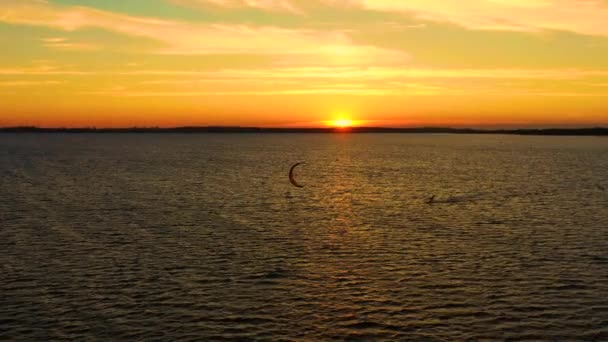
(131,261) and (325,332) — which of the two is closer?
(325,332)

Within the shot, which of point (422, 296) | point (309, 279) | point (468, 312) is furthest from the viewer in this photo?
point (309, 279)

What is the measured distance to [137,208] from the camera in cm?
7556

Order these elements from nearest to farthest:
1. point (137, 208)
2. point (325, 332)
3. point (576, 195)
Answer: point (325, 332)
point (137, 208)
point (576, 195)

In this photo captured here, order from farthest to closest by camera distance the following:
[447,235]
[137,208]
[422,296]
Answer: [137,208] → [447,235] → [422,296]

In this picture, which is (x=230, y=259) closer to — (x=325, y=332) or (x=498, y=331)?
(x=325, y=332)

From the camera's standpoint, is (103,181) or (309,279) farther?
(103,181)

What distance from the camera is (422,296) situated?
36.8 m

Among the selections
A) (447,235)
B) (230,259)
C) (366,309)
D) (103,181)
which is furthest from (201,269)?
(103,181)

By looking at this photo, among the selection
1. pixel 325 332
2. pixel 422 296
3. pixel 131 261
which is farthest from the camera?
pixel 131 261

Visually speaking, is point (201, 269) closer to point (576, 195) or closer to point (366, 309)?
point (366, 309)

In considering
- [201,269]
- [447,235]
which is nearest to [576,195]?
[447,235]

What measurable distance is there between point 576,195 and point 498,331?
66547 mm

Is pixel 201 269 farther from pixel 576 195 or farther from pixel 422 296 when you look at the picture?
pixel 576 195

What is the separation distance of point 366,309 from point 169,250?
67.9 feet
